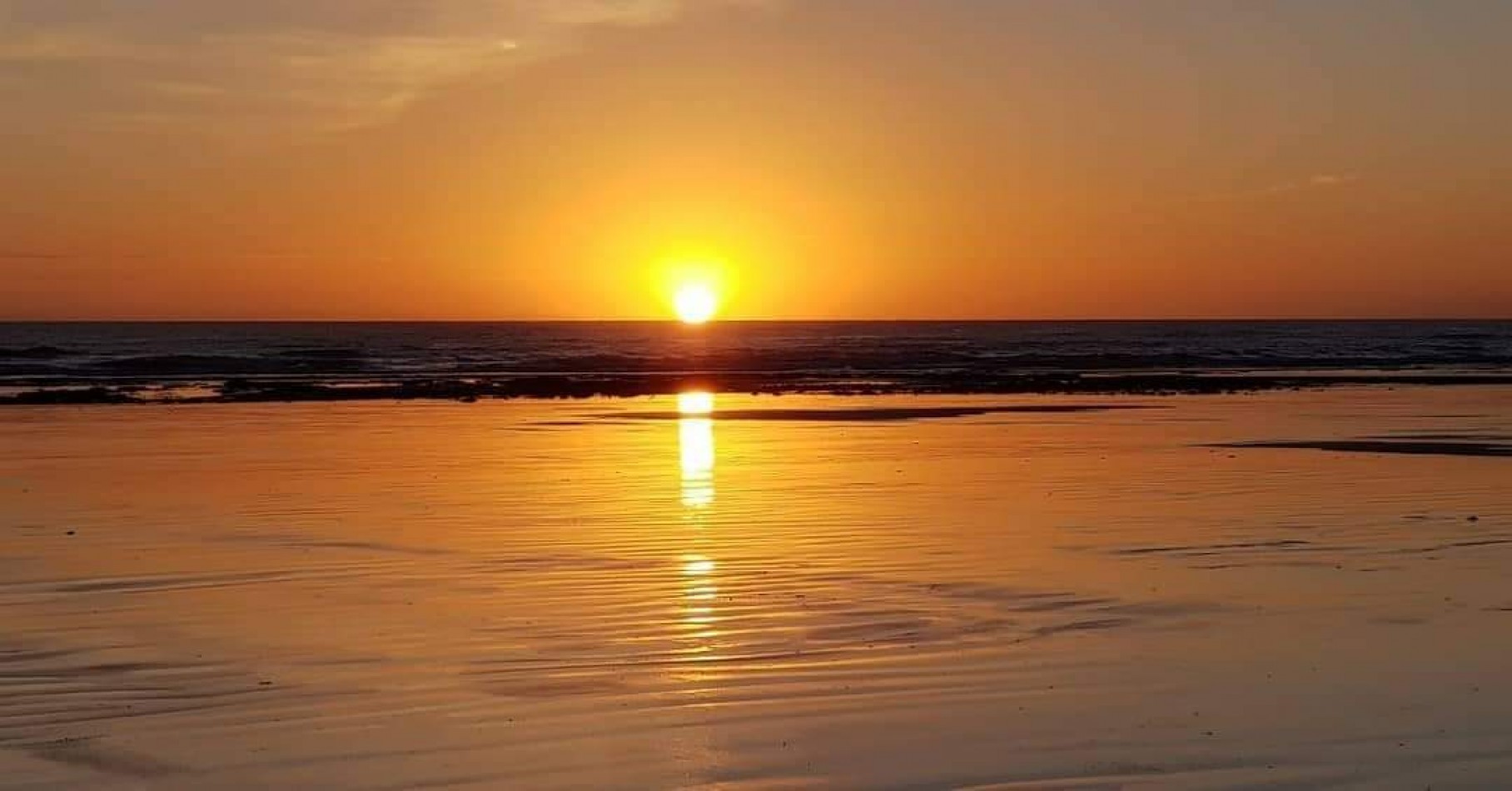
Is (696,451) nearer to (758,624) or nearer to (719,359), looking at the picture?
(758,624)

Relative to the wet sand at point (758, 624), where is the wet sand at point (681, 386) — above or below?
above

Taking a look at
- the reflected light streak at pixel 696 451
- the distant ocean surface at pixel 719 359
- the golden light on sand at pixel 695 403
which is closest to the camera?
the reflected light streak at pixel 696 451

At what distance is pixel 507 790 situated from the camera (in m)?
7.75

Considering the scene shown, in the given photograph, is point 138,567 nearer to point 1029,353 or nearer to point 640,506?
point 640,506

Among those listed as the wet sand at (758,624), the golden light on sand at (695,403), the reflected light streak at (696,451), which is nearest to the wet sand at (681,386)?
the golden light on sand at (695,403)

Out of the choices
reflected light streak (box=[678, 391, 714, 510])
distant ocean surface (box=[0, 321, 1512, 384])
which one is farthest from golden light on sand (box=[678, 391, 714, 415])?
distant ocean surface (box=[0, 321, 1512, 384])

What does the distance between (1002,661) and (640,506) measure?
9120 millimetres

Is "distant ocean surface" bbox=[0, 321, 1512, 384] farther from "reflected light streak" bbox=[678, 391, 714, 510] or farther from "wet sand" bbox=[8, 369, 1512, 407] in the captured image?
"reflected light streak" bbox=[678, 391, 714, 510]

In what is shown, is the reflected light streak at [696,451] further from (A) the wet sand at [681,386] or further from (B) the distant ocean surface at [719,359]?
(B) the distant ocean surface at [719,359]

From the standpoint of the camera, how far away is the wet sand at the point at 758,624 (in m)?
8.38

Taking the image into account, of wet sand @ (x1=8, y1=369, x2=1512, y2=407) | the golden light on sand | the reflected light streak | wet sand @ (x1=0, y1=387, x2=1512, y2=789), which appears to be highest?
wet sand @ (x1=8, y1=369, x2=1512, y2=407)

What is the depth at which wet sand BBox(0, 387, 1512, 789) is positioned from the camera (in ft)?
27.5

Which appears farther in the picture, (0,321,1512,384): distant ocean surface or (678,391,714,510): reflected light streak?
(0,321,1512,384): distant ocean surface

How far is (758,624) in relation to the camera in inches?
458
